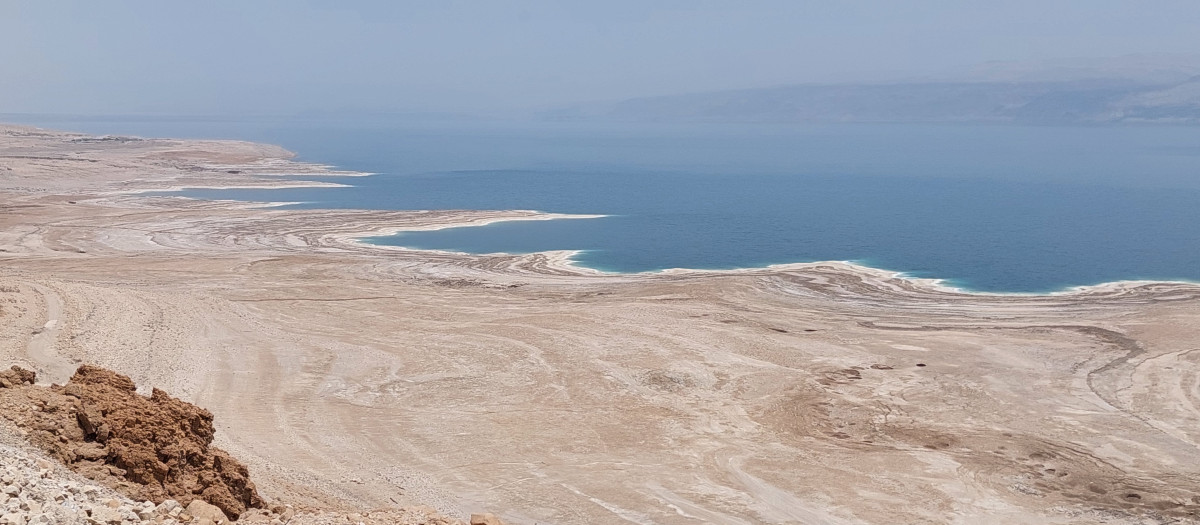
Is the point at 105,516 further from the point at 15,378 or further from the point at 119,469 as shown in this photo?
the point at 15,378

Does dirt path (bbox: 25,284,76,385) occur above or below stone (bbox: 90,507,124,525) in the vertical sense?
below

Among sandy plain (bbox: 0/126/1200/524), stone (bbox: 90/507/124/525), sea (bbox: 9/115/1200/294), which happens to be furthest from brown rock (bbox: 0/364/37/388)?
sea (bbox: 9/115/1200/294)

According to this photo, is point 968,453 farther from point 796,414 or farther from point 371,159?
point 371,159

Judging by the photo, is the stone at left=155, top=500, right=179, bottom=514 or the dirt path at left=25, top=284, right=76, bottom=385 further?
the dirt path at left=25, top=284, right=76, bottom=385

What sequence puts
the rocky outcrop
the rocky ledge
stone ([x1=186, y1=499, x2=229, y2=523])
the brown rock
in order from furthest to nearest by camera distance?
the brown rock → the rocky outcrop → stone ([x1=186, y1=499, x2=229, y2=523]) → the rocky ledge

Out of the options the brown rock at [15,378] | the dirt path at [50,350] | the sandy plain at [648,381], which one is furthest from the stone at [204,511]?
the dirt path at [50,350]

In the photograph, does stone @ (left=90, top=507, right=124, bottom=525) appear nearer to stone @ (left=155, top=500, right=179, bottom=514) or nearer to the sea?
stone @ (left=155, top=500, right=179, bottom=514)
